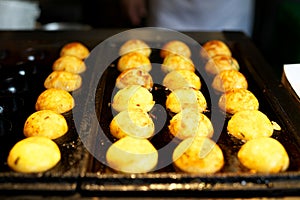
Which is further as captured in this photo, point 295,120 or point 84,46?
point 84,46

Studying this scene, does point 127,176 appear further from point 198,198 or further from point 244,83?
point 244,83

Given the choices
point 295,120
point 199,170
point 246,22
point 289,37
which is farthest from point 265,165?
point 246,22

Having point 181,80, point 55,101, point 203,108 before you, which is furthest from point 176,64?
point 55,101

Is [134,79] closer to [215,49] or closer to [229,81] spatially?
[229,81]

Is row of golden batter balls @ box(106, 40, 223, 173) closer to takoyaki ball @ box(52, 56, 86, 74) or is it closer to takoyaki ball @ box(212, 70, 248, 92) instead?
takoyaki ball @ box(212, 70, 248, 92)

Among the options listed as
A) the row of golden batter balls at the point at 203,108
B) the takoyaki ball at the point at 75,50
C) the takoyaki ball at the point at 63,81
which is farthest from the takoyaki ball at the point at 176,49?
the takoyaki ball at the point at 63,81

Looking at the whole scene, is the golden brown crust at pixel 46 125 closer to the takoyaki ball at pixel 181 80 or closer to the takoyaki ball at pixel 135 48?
the takoyaki ball at pixel 181 80
